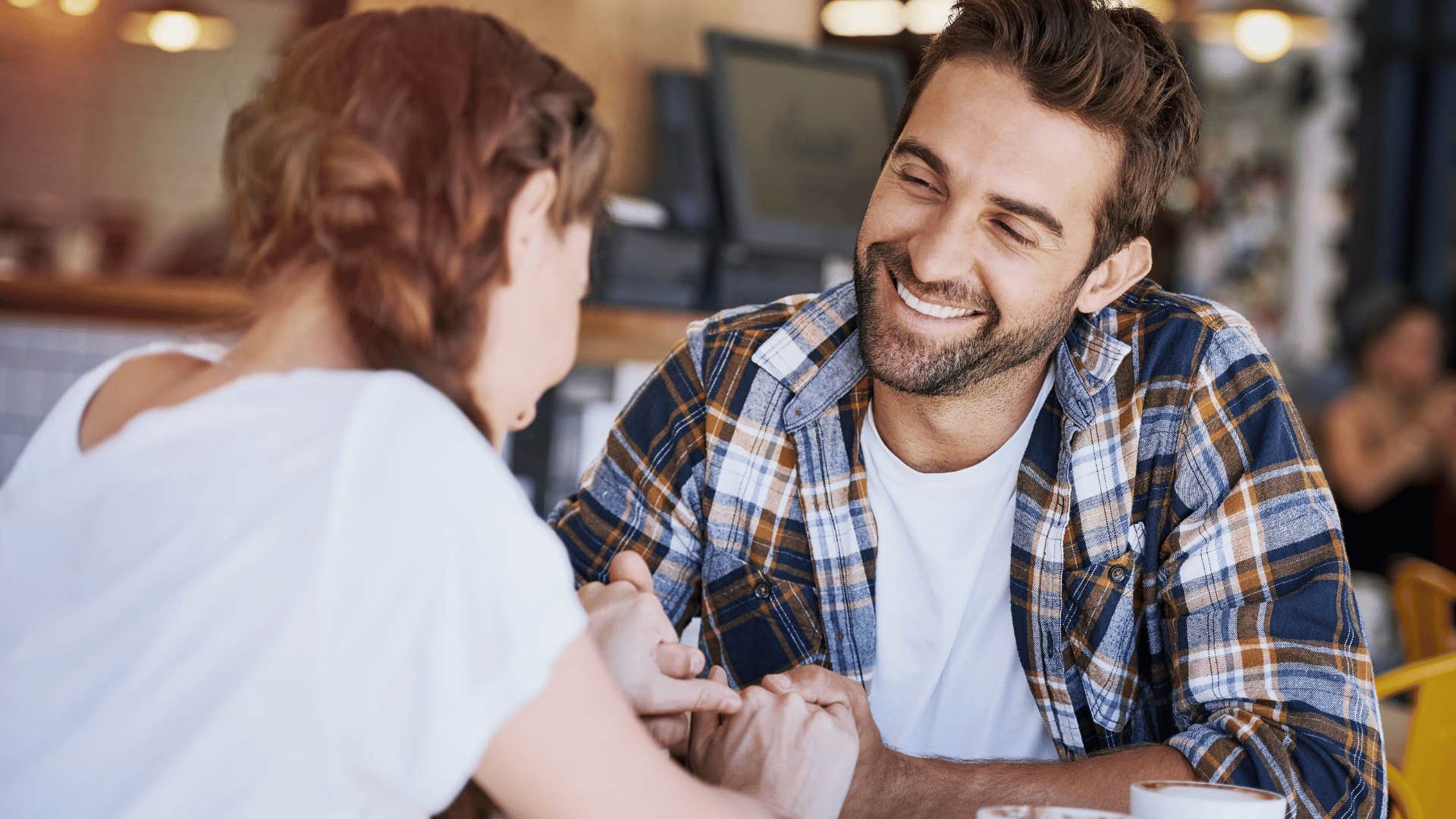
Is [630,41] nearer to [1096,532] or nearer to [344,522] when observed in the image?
[1096,532]

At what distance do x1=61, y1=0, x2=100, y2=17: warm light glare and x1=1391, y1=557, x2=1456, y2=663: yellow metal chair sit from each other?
4.97m

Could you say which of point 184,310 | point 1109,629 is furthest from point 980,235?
point 184,310

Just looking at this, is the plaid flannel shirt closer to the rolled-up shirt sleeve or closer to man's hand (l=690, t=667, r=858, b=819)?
the rolled-up shirt sleeve

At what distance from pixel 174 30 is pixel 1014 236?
179 inches

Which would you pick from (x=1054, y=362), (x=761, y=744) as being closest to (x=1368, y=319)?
(x=1054, y=362)

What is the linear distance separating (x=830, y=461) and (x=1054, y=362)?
1.02 ft

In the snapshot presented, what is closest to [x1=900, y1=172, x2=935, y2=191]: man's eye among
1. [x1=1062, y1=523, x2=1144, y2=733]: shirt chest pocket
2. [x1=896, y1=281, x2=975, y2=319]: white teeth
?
[x1=896, y1=281, x2=975, y2=319]: white teeth

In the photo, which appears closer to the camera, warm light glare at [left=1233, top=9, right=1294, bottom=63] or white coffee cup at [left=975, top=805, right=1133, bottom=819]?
white coffee cup at [left=975, top=805, right=1133, bottom=819]

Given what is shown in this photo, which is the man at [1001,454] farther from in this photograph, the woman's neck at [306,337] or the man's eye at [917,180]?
the woman's neck at [306,337]

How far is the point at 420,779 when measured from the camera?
0.84 metres

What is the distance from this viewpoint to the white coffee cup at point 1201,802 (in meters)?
0.93

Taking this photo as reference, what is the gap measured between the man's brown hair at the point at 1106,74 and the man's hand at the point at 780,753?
2.65ft

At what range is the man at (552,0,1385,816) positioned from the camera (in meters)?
1.54

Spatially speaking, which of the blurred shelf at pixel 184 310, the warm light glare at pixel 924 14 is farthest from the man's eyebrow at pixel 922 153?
the warm light glare at pixel 924 14
